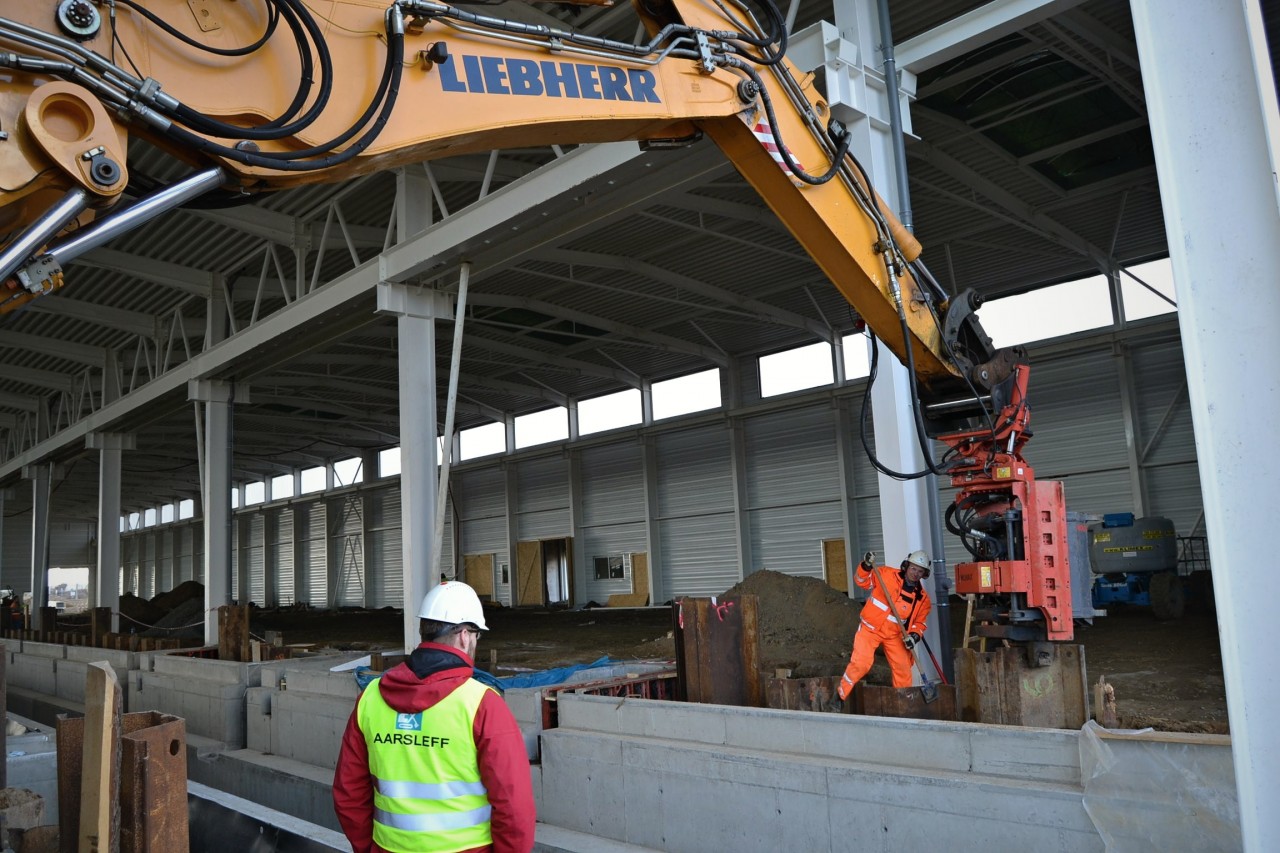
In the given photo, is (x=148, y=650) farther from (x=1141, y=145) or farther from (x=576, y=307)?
(x=1141, y=145)

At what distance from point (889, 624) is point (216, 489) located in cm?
1322

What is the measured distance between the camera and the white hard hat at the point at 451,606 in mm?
3428

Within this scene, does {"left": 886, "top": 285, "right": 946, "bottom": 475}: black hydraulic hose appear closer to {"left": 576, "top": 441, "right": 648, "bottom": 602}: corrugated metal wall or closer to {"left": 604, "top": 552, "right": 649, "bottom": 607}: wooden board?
{"left": 604, "top": 552, "right": 649, "bottom": 607}: wooden board

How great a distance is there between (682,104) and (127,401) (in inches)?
748

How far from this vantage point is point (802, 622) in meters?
14.4

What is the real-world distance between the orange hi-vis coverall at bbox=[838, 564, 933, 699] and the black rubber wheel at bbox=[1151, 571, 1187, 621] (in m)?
11.1

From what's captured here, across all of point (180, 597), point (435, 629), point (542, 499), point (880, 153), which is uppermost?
point (880, 153)

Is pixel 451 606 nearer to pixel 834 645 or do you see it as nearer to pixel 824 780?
pixel 824 780

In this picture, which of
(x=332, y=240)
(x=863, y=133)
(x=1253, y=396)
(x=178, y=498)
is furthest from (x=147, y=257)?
(x=178, y=498)

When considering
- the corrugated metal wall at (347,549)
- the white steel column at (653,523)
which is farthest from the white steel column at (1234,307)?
the corrugated metal wall at (347,549)

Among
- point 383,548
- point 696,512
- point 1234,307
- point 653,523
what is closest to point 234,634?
point 1234,307

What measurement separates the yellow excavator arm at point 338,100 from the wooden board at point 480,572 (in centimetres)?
2827

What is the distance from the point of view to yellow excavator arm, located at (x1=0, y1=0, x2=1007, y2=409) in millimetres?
2914

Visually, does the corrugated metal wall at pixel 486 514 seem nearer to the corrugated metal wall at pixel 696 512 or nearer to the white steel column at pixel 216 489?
the corrugated metal wall at pixel 696 512
